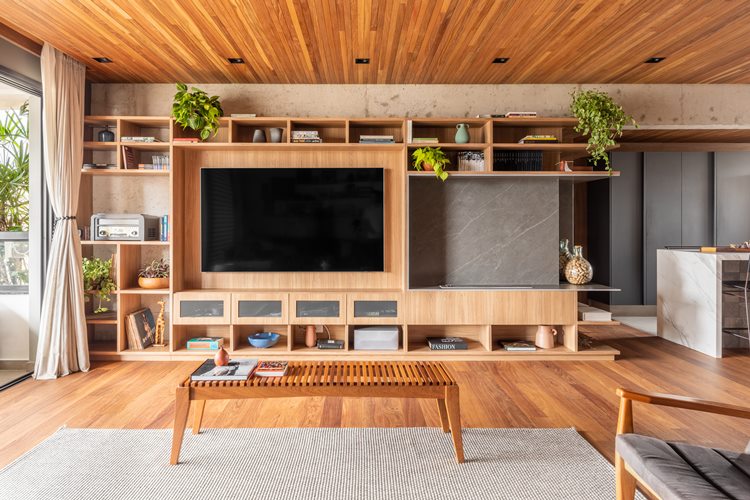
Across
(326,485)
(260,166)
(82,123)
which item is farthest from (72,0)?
(326,485)

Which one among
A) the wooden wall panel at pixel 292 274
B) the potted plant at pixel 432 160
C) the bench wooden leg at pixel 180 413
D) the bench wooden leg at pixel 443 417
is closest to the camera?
the bench wooden leg at pixel 180 413

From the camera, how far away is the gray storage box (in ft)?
13.4

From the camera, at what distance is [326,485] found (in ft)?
6.63

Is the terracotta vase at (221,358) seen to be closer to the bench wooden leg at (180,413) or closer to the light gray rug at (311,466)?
the bench wooden leg at (180,413)

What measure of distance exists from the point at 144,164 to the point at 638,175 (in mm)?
5948

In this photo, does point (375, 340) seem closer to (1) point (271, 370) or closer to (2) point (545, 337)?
(2) point (545, 337)

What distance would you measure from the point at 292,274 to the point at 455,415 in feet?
8.04

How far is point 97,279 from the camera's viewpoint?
4031 millimetres

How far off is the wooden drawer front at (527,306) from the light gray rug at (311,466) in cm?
153

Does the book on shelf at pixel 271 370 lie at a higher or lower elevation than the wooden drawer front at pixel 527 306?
lower

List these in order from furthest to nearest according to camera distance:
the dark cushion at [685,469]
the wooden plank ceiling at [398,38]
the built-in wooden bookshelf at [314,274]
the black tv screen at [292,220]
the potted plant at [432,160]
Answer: the black tv screen at [292,220], the built-in wooden bookshelf at [314,274], the potted plant at [432,160], the wooden plank ceiling at [398,38], the dark cushion at [685,469]

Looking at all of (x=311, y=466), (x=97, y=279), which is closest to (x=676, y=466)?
(x=311, y=466)

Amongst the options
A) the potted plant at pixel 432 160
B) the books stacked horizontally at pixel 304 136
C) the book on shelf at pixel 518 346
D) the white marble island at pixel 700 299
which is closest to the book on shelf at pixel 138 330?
the books stacked horizontally at pixel 304 136

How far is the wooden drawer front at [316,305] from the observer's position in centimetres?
403
